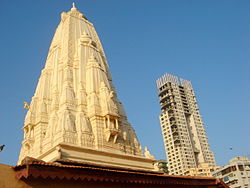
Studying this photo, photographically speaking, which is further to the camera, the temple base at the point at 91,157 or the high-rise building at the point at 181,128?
the high-rise building at the point at 181,128

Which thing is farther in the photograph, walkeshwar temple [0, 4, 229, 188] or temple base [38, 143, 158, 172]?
temple base [38, 143, 158, 172]

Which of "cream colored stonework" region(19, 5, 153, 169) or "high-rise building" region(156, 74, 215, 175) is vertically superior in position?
"high-rise building" region(156, 74, 215, 175)

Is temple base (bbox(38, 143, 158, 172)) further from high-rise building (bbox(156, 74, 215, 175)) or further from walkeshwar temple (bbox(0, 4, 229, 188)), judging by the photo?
high-rise building (bbox(156, 74, 215, 175))

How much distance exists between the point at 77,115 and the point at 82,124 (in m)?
1.13

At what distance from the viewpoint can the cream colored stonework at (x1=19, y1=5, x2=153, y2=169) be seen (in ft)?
69.9

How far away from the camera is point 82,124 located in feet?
74.2

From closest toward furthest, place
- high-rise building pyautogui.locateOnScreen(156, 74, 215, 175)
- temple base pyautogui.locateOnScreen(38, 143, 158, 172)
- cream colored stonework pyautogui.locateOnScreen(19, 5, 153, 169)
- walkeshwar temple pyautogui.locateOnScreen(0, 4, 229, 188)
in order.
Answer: walkeshwar temple pyautogui.locateOnScreen(0, 4, 229, 188) < temple base pyautogui.locateOnScreen(38, 143, 158, 172) < cream colored stonework pyautogui.locateOnScreen(19, 5, 153, 169) < high-rise building pyautogui.locateOnScreen(156, 74, 215, 175)

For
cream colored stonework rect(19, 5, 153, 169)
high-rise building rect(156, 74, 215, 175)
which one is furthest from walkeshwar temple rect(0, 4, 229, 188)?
high-rise building rect(156, 74, 215, 175)

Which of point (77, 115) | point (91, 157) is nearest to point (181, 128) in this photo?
point (77, 115)

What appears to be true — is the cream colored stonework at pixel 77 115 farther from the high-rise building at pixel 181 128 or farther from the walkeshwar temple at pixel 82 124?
the high-rise building at pixel 181 128

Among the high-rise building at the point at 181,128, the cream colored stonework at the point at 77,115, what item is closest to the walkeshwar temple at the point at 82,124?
the cream colored stonework at the point at 77,115

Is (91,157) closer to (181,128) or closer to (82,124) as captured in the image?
(82,124)

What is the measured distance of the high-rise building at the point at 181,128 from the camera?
339ft

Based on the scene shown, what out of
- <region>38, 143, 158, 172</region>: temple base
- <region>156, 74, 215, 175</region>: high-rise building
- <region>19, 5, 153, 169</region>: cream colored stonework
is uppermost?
<region>156, 74, 215, 175</region>: high-rise building
